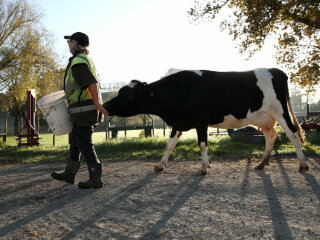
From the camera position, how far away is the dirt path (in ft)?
7.80

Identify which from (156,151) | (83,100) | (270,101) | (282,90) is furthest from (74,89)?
(156,151)

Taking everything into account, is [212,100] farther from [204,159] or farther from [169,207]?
[169,207]

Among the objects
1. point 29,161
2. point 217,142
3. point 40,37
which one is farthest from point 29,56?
point 217,142

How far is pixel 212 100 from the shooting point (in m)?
5.29

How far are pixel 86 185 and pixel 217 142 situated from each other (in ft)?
21.5

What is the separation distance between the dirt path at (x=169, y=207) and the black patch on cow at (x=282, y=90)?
1.02 m

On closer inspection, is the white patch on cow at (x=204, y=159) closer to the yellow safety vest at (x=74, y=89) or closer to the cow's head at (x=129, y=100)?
the cow's head at (x=129, y=100)

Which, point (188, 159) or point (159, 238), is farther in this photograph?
point (188, 159)

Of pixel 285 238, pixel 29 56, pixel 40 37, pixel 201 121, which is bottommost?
pixel 285 238

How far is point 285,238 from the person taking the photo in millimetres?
2178

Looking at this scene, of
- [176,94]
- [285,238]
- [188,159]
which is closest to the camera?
[285,238]

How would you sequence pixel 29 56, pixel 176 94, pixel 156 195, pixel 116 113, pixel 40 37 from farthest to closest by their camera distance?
pixel 40 37 < pixel 29 56 < pixel 176 94 < pixel 116 113 < pixel 156 195

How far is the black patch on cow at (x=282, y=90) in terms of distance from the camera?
17.6 ft

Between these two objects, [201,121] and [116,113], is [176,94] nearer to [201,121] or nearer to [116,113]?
[201,121]
